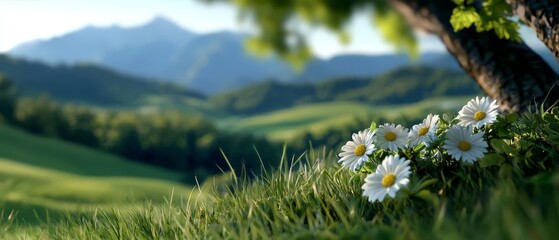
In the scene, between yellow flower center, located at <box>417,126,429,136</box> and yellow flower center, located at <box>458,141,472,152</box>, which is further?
yellow flower center, located at <box>417,126,429,136</box>

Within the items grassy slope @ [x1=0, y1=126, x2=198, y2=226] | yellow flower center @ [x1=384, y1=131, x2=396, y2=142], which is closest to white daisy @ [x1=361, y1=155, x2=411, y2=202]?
yellow flower center @ [x1=384, y1=131, x2=396, y2=142]

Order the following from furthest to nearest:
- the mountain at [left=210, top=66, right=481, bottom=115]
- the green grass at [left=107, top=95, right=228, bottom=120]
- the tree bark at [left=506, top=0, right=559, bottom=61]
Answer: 1. the mountain at [left=210, top=66, right=481, bottom=115]
2. the green grass at [left=107, top=95, right=228, bottom=120]
3. the tree bark at [left=506, top=0, right=559, bottom=61]

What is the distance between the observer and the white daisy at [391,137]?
2.52 metres

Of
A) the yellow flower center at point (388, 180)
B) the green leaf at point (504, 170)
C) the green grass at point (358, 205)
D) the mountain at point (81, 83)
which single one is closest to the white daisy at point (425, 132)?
the green grass at point (358, 205)

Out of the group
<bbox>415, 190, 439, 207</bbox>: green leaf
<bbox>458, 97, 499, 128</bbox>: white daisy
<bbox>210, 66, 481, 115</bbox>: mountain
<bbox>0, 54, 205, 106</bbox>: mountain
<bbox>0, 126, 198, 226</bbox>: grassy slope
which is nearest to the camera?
<bbox>415, 190, 439, 207</bbox>: green leaf

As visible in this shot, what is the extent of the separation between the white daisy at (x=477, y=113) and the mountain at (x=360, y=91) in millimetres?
141747

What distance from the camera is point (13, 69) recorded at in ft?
465

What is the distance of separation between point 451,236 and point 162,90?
166 m

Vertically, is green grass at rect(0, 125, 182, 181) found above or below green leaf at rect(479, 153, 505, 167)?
below

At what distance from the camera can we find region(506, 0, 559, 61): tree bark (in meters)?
3.33

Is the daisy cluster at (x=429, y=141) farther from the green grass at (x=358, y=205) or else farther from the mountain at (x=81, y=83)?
the mountain at (x=81, y=83)

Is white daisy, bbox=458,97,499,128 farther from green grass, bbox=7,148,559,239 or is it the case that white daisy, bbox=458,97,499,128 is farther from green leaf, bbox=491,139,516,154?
green grass, bbox=7,148,559,239

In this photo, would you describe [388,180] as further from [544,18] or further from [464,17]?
[544,18]

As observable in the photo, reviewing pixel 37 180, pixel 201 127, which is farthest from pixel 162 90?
pixel 37 180
